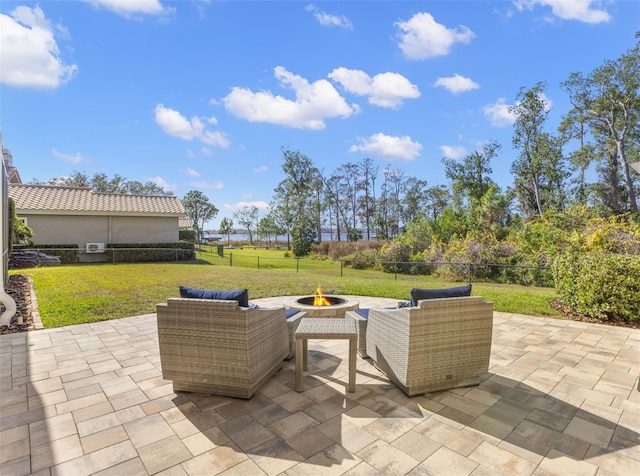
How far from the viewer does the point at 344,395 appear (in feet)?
9.87

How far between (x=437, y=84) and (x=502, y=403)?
34.2 ft

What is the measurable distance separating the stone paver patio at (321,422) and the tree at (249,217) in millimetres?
42846

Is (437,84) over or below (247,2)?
over

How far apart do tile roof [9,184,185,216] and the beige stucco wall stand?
0.41m

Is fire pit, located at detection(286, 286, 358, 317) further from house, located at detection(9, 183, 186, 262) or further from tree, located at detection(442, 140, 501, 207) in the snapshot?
tree, located at detection(442, 140, 501, 207)

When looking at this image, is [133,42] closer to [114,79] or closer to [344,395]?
[114,79]

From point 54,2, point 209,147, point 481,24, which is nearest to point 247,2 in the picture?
point 54,2

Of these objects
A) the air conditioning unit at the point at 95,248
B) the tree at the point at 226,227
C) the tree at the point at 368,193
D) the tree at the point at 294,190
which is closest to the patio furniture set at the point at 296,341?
the air conditioning unit at the point at 95,248

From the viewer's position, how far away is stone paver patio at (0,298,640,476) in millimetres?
2084

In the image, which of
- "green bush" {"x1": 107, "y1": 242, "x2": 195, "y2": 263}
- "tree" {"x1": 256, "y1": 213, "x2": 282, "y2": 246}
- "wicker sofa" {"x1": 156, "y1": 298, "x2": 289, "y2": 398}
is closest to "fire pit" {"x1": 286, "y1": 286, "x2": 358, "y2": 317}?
"wicker sofa" {"x1": 156, "y1": 298, "x2": 289, "y2": 398}

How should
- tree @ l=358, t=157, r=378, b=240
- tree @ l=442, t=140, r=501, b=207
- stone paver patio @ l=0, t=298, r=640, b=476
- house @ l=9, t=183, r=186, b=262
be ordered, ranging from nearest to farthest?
stone paver patio @ l=0, t=298, r=640, b=476
house @ l=9, t=183, r=186, b=262
tree @ l=442, t=140, r=501, b=207
tree @ l=358, t=157, r=378, b=240

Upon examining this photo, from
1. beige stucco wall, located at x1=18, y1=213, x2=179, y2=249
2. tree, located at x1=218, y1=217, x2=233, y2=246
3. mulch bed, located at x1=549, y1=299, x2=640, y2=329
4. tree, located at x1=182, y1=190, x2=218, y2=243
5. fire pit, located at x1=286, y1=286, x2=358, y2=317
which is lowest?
mulch bed, located at x1=549, y1=299, x2=640, y2=329

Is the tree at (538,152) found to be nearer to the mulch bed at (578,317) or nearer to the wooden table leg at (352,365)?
the mulch bed at (578,317)

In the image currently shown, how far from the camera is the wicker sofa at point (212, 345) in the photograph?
2.74 meters
